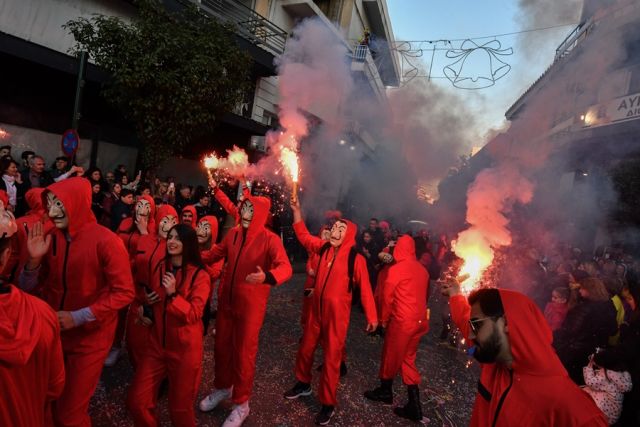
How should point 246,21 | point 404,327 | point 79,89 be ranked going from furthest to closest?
1. point 246,21
2. point 79,89
3. point 404,327

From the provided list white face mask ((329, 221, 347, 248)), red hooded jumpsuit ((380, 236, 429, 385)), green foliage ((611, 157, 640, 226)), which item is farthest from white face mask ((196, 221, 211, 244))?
green foliage ((611, 157, 640, 226))

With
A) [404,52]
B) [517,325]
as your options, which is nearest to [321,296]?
[517,325]

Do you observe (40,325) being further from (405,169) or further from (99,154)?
(405,169)

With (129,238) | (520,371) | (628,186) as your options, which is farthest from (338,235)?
(628,186)

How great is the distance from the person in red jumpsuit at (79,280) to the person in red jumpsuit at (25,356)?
0.59m

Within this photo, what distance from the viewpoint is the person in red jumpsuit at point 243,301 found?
3.56 m

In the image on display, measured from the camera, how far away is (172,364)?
2.90 m

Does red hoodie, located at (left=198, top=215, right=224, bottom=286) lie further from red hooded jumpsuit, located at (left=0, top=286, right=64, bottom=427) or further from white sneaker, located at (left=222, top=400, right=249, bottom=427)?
red hooded jumpsuit, located at (left=0, top=286, right=64, bottom=427)

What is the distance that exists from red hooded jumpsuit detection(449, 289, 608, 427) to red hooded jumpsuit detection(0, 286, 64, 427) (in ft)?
7.26

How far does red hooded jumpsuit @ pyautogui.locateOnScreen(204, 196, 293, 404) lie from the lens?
11.8 ft

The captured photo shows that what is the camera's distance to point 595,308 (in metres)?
4.57

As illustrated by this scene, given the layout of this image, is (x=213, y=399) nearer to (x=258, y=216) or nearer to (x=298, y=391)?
(x=298, y=391)

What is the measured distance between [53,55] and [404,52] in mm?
7799

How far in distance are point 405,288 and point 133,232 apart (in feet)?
10.7
